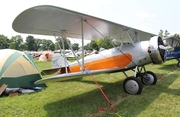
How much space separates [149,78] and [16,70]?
5.06 meters

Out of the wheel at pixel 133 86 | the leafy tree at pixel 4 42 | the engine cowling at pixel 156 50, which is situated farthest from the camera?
the leafy tree at pixel 4 42

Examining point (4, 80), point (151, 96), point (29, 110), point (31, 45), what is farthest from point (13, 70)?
point (31, 45)

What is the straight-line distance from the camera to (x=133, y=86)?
175 inches

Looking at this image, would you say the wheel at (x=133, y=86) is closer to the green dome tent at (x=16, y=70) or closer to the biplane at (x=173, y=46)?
the green dome tent at (x=16, y=70)

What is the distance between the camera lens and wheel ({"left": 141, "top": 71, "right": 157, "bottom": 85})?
221 inches

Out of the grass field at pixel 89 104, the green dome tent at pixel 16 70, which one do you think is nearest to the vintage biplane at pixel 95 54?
the grass field at pixel 89 104

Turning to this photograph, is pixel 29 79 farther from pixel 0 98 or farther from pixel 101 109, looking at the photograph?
pixel 101 109

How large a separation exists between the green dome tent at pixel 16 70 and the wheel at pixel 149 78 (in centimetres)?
427

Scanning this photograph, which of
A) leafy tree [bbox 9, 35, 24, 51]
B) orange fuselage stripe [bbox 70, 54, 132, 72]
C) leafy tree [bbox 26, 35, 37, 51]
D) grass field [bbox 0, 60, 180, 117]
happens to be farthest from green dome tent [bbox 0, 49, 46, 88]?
leafy tree [bbox 26, 35, 37, 51]

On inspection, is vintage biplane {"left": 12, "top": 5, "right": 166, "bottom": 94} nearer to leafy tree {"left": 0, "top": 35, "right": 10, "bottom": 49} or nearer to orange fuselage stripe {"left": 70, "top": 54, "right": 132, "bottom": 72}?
orange fuselage stripe {"left": 70, "top": 54, "right": 132, "bottom": 72}

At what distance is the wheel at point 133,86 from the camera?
4.33 meters

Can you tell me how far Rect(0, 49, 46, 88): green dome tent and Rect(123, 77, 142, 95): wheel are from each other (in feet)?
11.5

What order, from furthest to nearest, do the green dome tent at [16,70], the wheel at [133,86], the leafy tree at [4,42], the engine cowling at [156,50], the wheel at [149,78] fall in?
the leafy tree at [4,42] < the wheel at [149,78] < the green dome tent at [16,70] < the engine cowling at [156,50] < the wheel at [133,86]

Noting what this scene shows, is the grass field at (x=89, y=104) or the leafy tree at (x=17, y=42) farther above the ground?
the leafy tree at (x=17, y=42)
